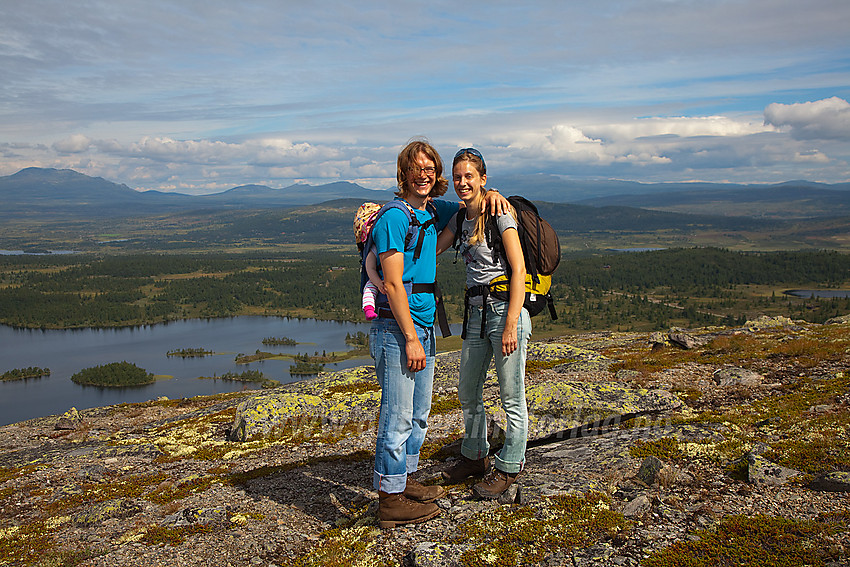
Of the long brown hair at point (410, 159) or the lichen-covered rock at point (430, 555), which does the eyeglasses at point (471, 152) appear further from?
the lichen-covered rock at point (430, 555)

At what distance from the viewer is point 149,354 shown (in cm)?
11669

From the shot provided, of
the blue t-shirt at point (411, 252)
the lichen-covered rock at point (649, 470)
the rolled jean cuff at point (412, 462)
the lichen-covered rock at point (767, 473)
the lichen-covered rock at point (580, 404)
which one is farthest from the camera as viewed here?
the lichen-covered rock at point (580, 404)

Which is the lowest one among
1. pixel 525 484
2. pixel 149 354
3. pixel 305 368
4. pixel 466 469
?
pixel 149 354

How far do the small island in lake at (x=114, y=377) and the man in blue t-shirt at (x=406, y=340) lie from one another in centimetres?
9665

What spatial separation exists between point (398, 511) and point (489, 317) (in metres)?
2.74

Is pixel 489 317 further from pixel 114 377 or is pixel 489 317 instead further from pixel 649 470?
pixel 114 377

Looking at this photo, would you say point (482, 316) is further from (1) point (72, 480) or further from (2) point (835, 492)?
(1) point (72, 480)

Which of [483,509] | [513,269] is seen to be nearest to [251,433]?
[483,509]

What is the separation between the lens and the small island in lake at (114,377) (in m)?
89.0

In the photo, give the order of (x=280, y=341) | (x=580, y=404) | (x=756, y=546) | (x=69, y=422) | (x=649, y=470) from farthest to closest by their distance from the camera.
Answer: (x=280, y=341) → (x=69, y=422) → (x=580, y=404) → (x=649, y=470) → (x=756, y=546)

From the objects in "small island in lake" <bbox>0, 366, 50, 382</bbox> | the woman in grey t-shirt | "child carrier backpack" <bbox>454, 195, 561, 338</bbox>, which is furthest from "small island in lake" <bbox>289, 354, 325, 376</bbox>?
"child carrier backpack" <bbox>454, 195, 561, 338</bbox>

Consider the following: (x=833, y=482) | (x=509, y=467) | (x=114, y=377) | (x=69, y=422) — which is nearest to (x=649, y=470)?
(x=509, y=467)

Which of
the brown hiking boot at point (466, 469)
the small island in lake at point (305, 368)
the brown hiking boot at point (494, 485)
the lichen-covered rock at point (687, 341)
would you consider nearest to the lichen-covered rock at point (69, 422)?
the brown hiking boot at point (466, 469)

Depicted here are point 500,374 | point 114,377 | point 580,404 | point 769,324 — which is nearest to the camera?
point 500,374
